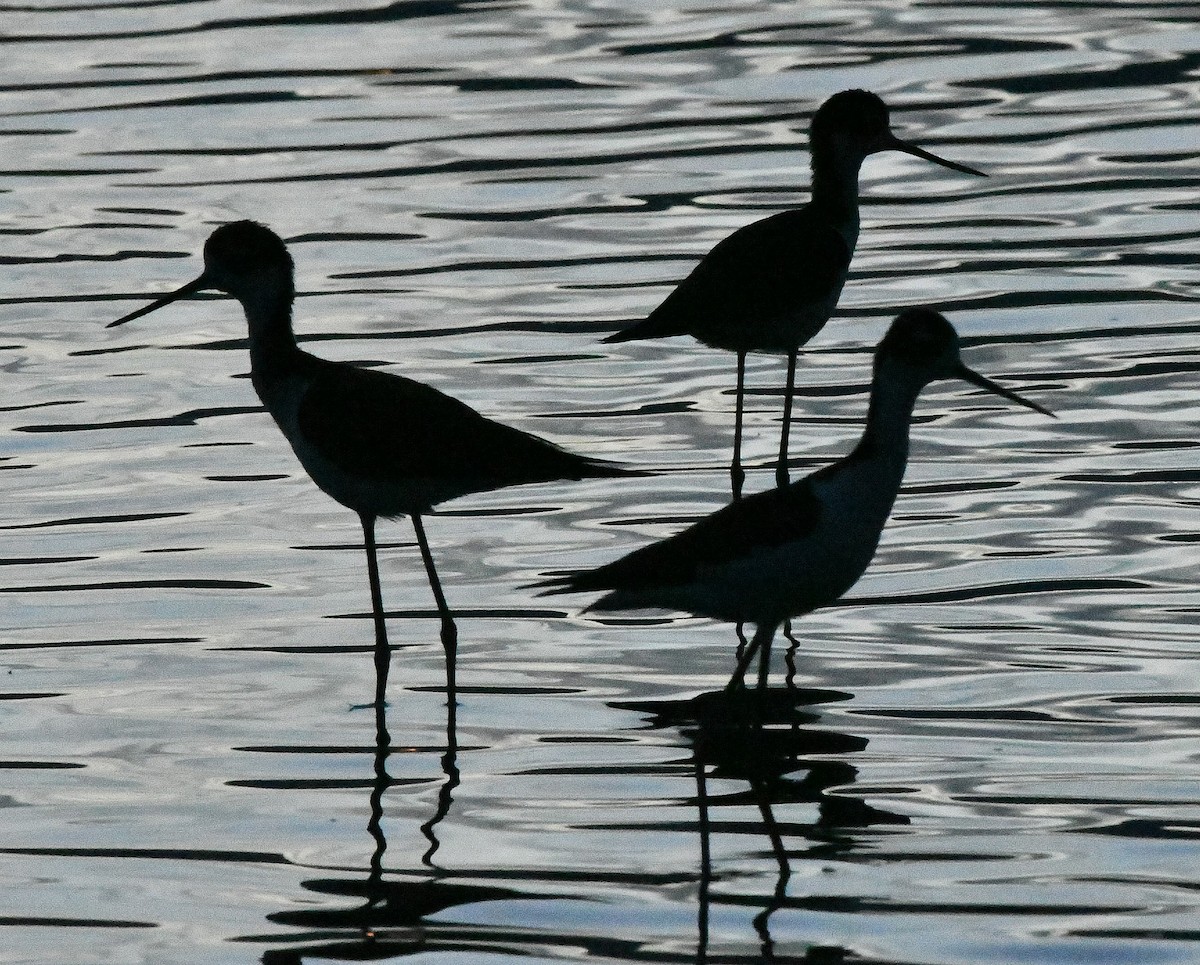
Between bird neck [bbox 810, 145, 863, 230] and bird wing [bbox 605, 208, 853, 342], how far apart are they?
355mm

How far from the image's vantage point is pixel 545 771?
7.43 meters

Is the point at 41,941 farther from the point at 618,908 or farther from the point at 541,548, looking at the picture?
the point at 541,548

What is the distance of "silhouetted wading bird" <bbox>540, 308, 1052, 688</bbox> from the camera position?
7.45m

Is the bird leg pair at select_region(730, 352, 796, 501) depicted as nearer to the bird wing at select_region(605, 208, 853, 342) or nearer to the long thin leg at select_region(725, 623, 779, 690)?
the bird wing at select_region(605, 208, 853, 342)

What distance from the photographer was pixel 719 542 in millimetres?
7531

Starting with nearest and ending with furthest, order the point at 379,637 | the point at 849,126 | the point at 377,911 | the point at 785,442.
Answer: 1. the point at 377,911
2. the point at 379,637
3. the point at 785,442
4. the point at 849,126

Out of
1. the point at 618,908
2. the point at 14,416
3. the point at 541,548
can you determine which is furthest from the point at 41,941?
the point at 14,416

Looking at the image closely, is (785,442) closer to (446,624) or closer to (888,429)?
(446,624)

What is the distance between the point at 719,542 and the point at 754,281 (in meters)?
3.23

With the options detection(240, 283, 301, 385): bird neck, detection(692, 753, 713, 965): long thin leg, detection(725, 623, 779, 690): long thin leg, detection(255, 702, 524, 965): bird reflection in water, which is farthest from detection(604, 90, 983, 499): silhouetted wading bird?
detection(255, 702, 524, 965): bird reflection in water

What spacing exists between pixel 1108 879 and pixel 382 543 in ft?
13.9

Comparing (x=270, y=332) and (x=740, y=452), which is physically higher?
(x=270, y=332)

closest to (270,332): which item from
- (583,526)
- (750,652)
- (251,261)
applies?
(251,261)

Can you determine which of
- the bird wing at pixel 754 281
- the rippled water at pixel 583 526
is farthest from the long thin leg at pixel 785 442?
the bird wing at pixel 754 281
